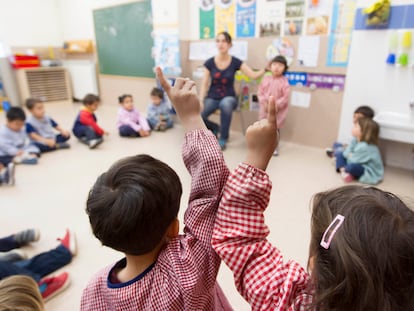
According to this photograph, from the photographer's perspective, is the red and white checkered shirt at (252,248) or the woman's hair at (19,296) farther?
the woman's hair at (19,296)

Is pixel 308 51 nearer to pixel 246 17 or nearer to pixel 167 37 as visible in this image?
pixel 246 17

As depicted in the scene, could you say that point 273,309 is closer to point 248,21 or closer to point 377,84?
point 377,84

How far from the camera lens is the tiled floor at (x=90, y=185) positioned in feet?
4.90

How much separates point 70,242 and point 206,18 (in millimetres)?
2845

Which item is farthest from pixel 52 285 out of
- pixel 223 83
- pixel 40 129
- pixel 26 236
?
pixel 223 83

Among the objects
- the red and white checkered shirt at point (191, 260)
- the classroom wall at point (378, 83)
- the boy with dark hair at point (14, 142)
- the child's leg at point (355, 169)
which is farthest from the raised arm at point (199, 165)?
the boy with dark hair at point (14, 142)

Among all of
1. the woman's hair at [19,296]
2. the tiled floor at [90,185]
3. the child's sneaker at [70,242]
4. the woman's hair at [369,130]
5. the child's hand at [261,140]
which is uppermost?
the child's hand at [261,140]

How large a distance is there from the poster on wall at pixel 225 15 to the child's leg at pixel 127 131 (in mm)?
1486

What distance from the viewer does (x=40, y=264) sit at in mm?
1384

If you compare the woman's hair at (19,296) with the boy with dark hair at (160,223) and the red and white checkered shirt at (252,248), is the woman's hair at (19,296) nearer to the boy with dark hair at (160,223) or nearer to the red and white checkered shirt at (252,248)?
the boy with dark hair at (160,223)

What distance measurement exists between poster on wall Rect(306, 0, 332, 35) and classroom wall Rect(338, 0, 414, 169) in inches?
10.7

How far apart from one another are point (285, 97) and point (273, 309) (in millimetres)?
2543

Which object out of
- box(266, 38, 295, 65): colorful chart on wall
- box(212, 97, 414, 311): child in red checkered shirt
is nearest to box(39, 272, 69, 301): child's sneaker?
box(212, 97, 414, 311): child in red checkered shirt

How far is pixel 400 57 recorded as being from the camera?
2295mm
